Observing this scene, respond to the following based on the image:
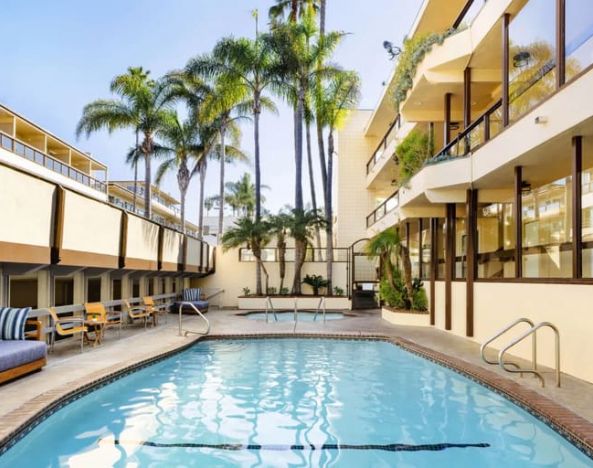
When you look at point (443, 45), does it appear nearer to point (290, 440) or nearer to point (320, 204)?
point (290, 440)

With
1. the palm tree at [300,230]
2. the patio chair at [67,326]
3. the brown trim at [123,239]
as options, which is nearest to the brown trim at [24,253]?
the patio chair at [67,326]

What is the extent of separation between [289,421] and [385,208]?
47.7ft

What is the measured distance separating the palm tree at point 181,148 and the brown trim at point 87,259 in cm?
1177

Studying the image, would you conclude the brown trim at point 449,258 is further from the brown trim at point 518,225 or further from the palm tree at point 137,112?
the palm tree at point 137,112

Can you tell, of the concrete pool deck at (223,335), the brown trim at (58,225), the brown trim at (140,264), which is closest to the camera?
the concrete pool deck at (223,335)

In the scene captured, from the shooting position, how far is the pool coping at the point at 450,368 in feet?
16.2

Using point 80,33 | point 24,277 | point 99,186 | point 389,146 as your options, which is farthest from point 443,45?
point 99,186

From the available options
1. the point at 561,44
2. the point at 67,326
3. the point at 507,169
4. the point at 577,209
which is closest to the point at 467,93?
the point at 507,169

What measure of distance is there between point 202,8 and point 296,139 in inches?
275

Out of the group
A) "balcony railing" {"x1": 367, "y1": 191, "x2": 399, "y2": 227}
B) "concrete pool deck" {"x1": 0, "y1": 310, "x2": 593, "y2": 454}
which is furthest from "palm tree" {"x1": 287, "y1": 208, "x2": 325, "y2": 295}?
"concrete pool deck" {"x1": 0, "y1": 310, "x2": 593, "y2": 454}

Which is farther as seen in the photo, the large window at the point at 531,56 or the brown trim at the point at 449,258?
the brown trim at the point at 449,258

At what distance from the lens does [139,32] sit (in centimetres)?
2248

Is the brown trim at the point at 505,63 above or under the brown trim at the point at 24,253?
above

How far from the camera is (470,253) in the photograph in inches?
459
